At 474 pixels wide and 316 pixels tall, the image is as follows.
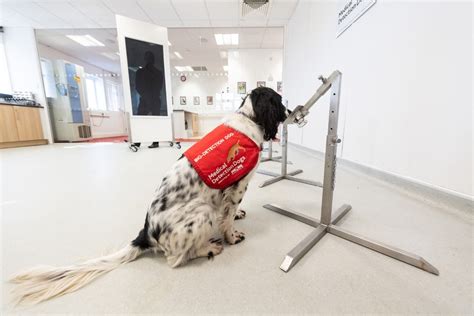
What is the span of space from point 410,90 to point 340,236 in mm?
1410

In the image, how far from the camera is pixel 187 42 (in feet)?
21.6

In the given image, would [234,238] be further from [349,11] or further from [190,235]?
[349,11]

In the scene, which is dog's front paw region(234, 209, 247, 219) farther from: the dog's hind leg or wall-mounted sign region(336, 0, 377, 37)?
wall-mounted sign region(336, 0, 377, 37)

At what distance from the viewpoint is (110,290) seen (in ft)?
2.40

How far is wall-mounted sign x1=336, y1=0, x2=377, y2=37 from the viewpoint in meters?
2.07

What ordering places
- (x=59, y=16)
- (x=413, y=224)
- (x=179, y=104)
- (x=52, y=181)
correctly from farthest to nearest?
(x=179, y=104) → (x=59, y=16) → (x=52, y=181) → (x=413, y=224)

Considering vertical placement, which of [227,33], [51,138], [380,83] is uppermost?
[227,33]

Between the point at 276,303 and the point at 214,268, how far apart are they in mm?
297

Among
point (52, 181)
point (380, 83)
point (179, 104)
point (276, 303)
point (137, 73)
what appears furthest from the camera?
point (179, 104)

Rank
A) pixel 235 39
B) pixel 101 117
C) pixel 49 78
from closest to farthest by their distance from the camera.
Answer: pixel 235 39 < pixel 49 78 < pixel 101 117

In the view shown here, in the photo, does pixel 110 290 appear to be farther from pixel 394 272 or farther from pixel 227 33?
pixel 227 33

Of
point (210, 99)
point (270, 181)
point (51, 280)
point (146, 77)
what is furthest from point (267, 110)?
point (210, 99)

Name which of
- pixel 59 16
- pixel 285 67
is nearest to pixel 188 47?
pixel 59 16

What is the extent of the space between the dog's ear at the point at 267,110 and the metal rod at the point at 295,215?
0.55 meters
